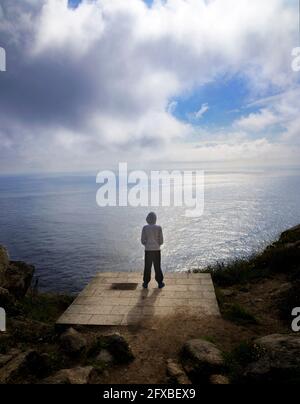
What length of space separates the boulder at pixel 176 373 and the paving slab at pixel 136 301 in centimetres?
211

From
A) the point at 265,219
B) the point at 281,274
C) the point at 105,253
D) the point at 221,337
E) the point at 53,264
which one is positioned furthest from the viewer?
the point at 265,219

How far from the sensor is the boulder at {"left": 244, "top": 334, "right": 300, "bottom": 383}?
4777mm

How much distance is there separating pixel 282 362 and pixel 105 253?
120 ft

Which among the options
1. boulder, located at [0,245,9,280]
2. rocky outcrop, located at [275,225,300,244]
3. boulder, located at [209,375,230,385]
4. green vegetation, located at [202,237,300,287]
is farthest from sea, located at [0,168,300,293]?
boulder, located at [209,375,230,385]

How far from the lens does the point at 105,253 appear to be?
133 feet

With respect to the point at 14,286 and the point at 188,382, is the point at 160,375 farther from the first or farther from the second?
the point at 14,286

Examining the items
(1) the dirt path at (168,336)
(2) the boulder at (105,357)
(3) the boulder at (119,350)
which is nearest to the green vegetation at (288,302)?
(1) the dirt path at (168,336)

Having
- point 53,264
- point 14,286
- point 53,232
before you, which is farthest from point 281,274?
point 53,232

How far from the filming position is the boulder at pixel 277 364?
188 inches

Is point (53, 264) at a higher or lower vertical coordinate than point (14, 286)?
lower

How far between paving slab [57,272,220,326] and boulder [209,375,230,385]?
2848mm

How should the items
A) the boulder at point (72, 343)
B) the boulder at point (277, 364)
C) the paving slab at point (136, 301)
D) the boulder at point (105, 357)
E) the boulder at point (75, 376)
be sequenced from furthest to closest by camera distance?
1. the paving slab at point (136, 301)
2. the boulder at point (72, 343)
3. the boulder at point (105, 357)
4. the boulder at point (75, 376)
5. the boulder at point (277, 364)

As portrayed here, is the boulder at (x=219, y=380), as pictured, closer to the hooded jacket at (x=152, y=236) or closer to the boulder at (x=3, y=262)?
the hooded jacket at (x=152, y=236)
